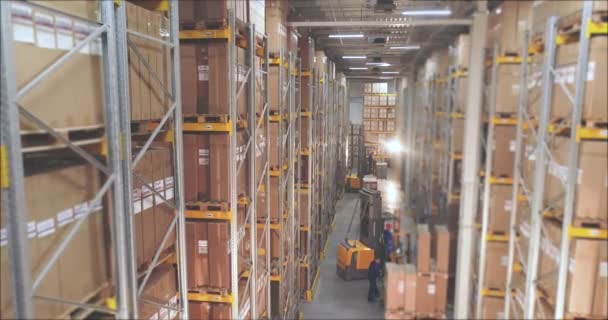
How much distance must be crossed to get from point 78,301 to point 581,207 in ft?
14.1

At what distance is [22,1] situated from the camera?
2.46 m

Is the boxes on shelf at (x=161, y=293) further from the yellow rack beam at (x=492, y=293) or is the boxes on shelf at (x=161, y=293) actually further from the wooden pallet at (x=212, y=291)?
the yellow rack beam at (x=492, y=293)

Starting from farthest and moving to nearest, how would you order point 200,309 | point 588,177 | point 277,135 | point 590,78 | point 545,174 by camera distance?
point 277,135 < point 200,309 < point 588,177 < point 590,78 < point 545,174

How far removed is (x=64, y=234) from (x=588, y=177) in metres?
4.33

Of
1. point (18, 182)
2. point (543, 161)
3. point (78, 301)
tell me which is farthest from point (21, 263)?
point (543, 161)

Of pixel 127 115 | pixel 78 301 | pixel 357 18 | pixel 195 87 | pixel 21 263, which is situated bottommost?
pixel 78 301

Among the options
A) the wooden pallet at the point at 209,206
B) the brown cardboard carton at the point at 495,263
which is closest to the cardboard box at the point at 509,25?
the brown cardboard carton at the point at 495,263

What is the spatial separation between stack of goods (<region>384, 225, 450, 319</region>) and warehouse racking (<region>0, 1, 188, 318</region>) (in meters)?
2.12

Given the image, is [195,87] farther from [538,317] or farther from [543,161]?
[538,317]

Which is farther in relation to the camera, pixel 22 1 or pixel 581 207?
pixel 581 207

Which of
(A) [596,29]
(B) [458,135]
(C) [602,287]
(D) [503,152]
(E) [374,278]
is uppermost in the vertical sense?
(A) [596,29]

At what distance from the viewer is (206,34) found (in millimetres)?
4762

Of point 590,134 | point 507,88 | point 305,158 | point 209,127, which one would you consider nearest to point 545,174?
point 590,134

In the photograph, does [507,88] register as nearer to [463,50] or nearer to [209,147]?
[463,50]
